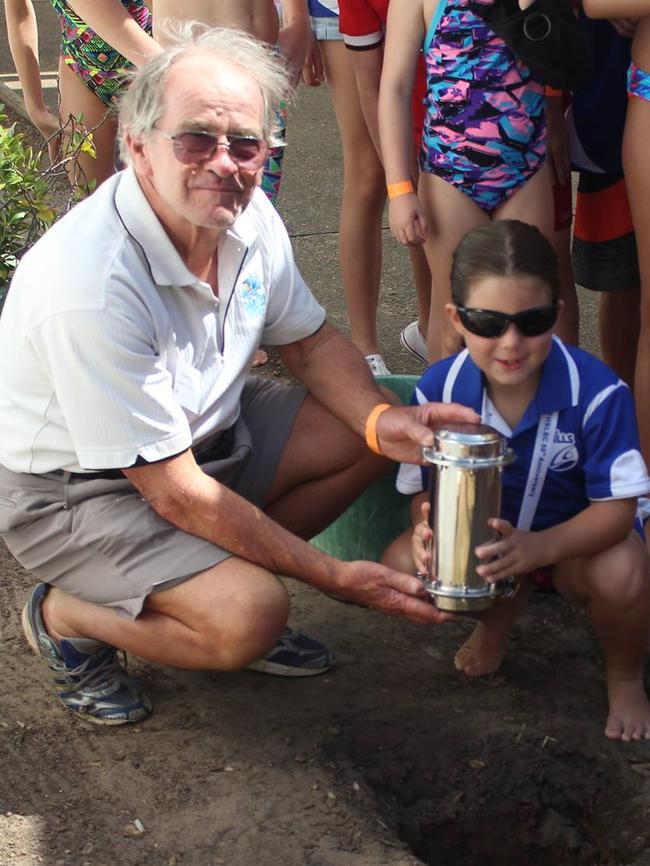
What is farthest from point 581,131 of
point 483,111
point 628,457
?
point 628,457

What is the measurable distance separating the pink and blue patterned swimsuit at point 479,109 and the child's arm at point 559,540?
99 cm

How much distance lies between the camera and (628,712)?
289 centimetres

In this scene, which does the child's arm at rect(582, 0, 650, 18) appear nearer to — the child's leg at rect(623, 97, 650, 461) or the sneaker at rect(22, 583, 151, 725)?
the child's leg at rect(623, 97, 650, 461)

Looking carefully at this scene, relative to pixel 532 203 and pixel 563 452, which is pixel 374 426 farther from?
pixel 532 203

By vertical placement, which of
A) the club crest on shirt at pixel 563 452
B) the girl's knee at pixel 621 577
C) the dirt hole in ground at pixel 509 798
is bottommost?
the dirt hole in ground at pixel 509 798

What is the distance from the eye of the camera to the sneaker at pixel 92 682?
2918mm

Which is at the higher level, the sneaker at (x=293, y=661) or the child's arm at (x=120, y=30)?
the child's arm at (x=120, y=30)

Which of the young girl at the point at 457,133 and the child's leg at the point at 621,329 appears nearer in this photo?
the young girl at the point at 457,133

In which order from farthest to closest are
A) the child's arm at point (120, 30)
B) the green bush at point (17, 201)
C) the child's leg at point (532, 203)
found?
the child's arm at point (120, 30) < the green bush at point (17, 201) < the child's leg at point (532, 203)

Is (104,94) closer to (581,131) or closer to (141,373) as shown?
(581,131)

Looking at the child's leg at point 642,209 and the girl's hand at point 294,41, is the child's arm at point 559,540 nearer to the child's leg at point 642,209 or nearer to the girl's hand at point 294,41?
the child's leg at point 642,209

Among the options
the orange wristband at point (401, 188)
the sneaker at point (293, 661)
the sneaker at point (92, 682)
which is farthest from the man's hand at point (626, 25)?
the sneaker at point (92, 682)

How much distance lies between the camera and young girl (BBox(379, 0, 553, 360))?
10.7 feet

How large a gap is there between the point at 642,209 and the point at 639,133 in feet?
0.62
